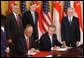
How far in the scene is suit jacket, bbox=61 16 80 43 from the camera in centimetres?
543

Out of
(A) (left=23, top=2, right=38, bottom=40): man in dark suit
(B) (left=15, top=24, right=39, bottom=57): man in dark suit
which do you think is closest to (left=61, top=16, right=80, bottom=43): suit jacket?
(A) (left=23, top=2, right=38, bottom=40): man in dark suit

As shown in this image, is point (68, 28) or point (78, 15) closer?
point (68, 28)

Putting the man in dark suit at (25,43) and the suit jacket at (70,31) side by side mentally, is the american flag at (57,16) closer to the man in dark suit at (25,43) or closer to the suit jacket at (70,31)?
the suit jacket at (70,31)

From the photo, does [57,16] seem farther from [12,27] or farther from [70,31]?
[12,27]

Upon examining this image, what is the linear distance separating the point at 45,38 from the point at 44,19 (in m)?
1.53

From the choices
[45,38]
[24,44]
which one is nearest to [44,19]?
[45,38]

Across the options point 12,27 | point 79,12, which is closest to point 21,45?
point 12,27

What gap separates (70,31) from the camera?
18.0 ft

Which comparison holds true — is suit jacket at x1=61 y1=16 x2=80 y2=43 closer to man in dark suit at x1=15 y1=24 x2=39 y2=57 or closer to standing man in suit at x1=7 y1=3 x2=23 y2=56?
standing man in suit at x1=7 y1=3 x2=23 y2=56

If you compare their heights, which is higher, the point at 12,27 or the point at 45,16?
the point at 45,16

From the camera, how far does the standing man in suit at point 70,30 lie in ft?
17.6

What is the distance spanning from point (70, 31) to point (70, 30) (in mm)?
25

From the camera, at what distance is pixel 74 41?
5.60 metres

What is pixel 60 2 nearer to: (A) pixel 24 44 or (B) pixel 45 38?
(B) pixel 45 38
